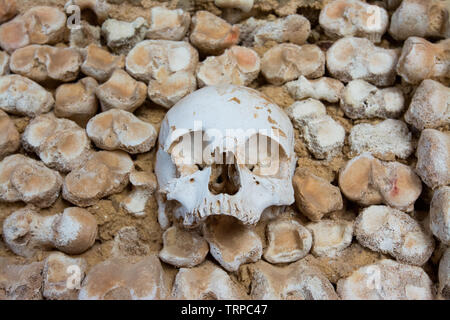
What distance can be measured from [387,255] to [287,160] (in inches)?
10.9

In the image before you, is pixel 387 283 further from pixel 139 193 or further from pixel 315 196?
pixel 139 193

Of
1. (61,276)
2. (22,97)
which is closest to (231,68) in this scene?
(22,97)

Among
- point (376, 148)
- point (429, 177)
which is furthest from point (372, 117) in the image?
point (429, 177)

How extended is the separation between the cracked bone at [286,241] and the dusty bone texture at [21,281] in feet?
1.46

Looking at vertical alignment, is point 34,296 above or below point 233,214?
below

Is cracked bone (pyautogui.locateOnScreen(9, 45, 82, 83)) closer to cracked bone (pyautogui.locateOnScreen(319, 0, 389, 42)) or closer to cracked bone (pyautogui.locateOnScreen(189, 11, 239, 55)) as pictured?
cracked bone (pyautogui.locateOnScreen(189, 11, 239, 55))

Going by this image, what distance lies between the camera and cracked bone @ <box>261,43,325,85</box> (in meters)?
1.22

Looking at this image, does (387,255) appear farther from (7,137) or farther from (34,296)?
(7,137)

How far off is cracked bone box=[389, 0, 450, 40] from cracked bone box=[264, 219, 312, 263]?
527 mm

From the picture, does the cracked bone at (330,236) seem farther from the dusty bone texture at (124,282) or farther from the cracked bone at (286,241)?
the dusty bone texture at (124,282)

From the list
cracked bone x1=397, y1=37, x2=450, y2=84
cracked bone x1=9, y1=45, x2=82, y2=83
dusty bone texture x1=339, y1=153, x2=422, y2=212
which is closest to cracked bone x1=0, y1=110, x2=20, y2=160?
cracked bone x1=9, y1=45, x2=82, y2=83

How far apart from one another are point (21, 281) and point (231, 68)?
0.63 metres

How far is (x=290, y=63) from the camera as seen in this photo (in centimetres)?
122

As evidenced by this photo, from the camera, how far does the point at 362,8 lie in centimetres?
125
